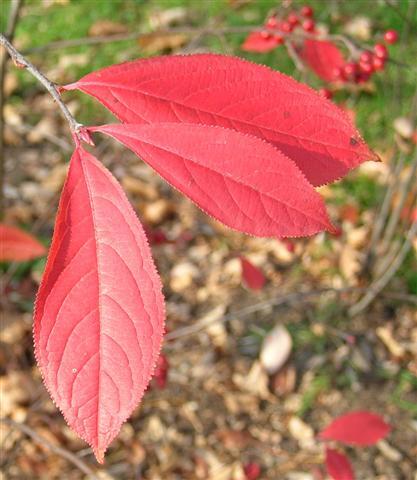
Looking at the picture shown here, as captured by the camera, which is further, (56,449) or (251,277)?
(251,277)

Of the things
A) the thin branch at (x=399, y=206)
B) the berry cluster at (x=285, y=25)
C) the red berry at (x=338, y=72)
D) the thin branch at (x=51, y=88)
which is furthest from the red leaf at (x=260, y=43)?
the thin branch at (x=51, y=88)

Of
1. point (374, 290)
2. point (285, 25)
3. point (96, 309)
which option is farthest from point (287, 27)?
point (96, 309)

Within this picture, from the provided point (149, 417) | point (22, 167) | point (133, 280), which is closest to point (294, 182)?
point (133, 280)

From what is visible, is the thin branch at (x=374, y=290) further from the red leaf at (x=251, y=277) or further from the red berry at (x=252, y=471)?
the red berry at (x=252, y=471)

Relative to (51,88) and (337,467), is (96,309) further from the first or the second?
(337,467)

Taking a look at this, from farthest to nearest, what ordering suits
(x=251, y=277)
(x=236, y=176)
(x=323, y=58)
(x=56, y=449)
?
1. (x=251, y=277)
2. (x=323, y=58)
3. (x=56, y=449)
4. (x=236, y=176)

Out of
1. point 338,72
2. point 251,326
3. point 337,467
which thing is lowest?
point 251,326

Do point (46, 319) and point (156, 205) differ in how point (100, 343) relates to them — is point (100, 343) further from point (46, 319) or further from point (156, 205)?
point (156, 205)
